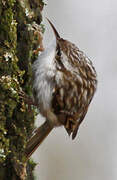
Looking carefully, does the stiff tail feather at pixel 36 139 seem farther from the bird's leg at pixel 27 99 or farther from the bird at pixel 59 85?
the bird's leg at pixel 27 99

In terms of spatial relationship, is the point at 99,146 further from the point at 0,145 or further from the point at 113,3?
the point at 0,145

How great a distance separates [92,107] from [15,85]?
261 cm

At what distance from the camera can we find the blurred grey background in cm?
461

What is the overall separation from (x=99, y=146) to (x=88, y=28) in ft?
3.31

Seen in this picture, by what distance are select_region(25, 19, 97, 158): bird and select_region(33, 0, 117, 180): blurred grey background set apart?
6.26ft

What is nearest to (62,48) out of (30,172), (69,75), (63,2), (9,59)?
(69,75)

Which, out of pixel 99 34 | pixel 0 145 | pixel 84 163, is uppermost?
pixel 99 34

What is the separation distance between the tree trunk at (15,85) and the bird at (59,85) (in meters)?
0.05

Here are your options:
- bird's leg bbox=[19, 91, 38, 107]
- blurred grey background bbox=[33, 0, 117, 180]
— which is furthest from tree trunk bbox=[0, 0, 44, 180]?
blurred grey background bbox=[33, 0, 117, 180]

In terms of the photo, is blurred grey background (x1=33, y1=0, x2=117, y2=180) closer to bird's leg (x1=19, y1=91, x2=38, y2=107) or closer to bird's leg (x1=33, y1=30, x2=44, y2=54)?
bird's leg (x1=33, y1=30, x2=44, y2=54)

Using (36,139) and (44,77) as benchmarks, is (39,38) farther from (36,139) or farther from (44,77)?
(36,139)

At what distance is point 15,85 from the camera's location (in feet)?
7.76

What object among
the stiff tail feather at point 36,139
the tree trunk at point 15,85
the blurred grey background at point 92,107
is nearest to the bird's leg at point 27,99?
the tree trunk at point 15,85

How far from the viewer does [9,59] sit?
2.31 metres
